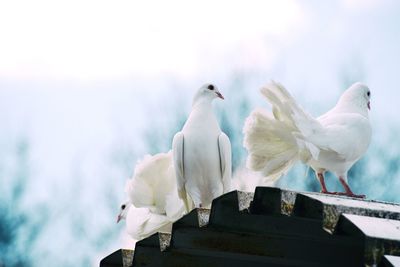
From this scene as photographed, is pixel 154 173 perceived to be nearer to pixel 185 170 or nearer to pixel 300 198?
pixel 185 170

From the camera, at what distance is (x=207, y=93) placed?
9.49 metres

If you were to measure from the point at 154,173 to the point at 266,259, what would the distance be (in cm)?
505

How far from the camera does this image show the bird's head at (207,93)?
9.45 meters

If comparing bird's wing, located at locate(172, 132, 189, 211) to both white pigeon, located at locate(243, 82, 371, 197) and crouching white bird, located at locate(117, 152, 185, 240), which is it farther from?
white pigeon, located at locate(243, 82, 371, 197)

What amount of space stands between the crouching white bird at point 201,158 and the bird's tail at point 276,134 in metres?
1.69

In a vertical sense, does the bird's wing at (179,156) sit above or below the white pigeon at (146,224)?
above

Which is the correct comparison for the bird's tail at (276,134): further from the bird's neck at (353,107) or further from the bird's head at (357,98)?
the bird's head at (357,98)

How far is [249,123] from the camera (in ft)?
22.6

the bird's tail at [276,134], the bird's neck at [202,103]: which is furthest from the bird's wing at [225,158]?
the bird's tail at [276,134]

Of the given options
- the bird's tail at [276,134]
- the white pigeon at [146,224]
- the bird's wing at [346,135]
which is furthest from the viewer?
the white pigeon at [146,224]

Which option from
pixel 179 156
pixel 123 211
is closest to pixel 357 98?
pixel 179 156

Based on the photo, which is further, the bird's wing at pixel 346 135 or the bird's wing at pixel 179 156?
the bird's wing at pixel 179 156

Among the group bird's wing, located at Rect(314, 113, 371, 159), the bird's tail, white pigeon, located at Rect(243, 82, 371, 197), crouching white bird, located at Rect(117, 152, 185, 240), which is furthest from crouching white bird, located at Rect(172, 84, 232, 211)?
the bird's tail

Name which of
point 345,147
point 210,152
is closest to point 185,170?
point 210,152
